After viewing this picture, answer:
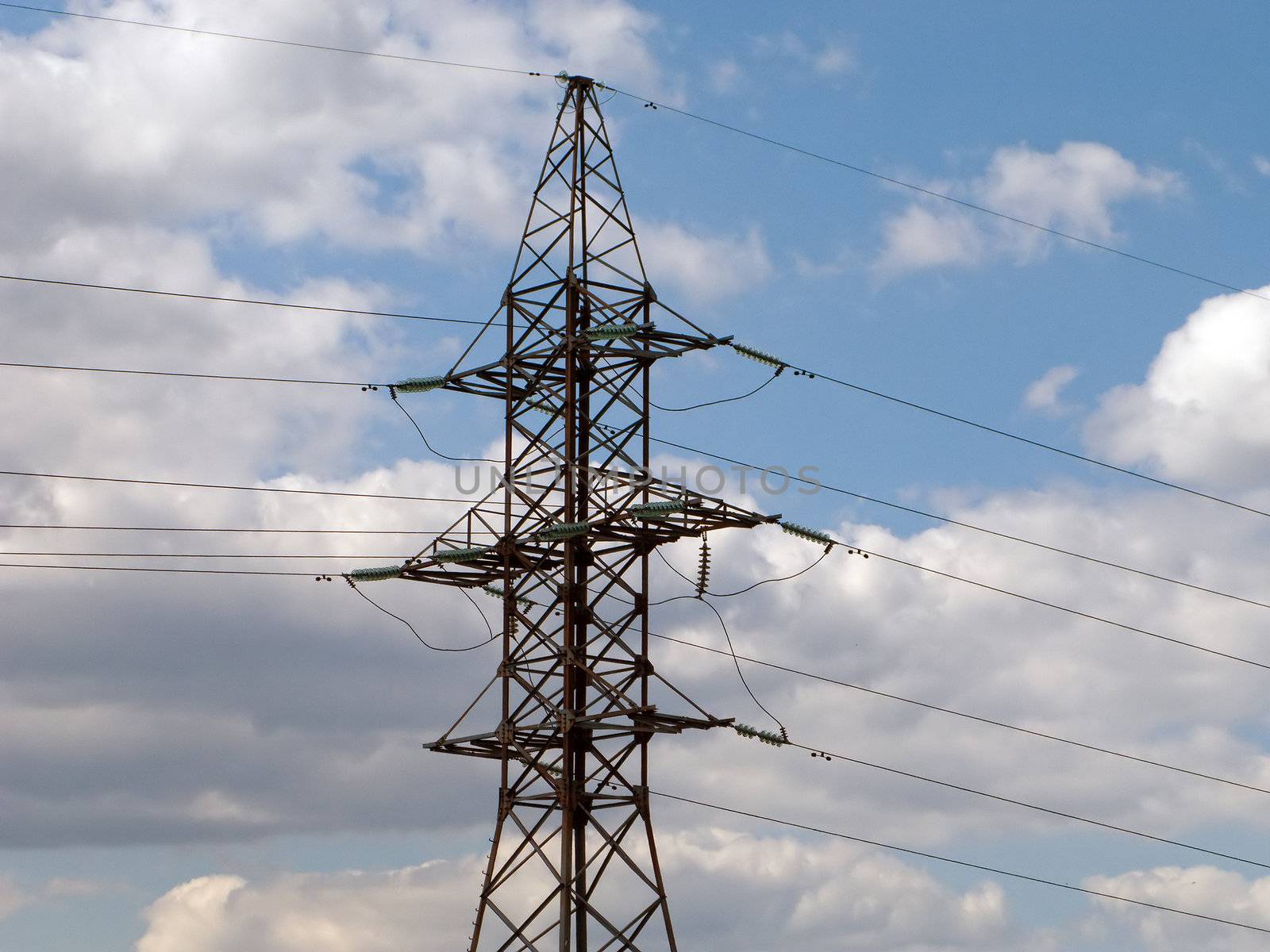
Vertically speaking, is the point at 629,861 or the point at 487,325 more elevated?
the point at 487,325

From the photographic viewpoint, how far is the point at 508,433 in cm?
5881

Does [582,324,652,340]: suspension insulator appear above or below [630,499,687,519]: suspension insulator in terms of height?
above

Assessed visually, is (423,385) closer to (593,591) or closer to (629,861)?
(593,591)

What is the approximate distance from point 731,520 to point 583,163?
1168 centimetres

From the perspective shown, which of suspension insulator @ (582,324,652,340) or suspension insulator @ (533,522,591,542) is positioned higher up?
suspension insulator @ (582,324,652,340)

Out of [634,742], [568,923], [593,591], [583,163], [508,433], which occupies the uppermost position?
[583,163]

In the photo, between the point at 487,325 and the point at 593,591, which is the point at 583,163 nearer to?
the point at 487,325

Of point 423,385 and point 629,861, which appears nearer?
point 629,861

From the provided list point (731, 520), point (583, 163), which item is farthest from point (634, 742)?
point (583, 163)

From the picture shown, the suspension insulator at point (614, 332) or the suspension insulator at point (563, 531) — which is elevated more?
the suspension insulator at point (614, 332)

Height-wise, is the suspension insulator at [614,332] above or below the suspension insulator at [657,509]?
above

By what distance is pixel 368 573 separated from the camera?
59.8 meters

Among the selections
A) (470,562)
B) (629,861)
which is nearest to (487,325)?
(470,562)

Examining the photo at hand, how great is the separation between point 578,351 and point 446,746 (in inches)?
467
